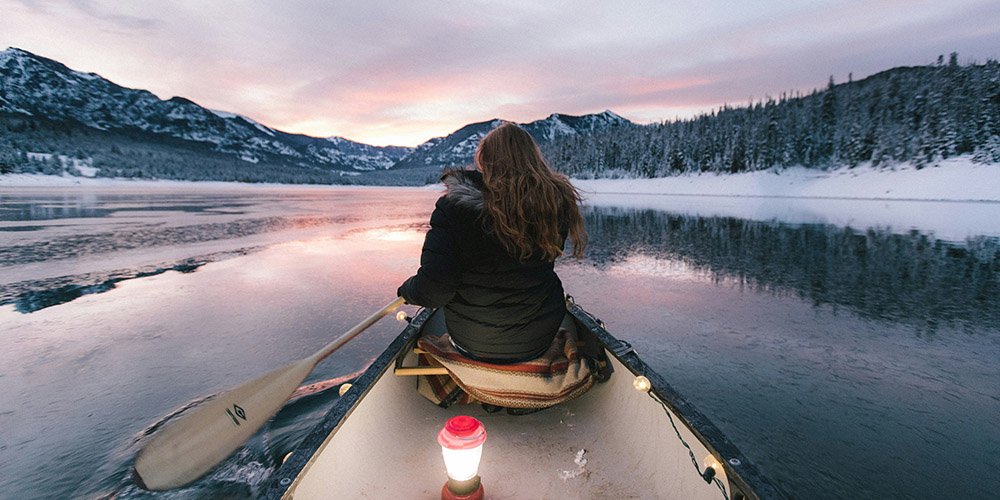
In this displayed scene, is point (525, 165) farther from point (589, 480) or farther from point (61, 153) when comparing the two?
point (61, 153)

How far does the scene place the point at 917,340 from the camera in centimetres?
595

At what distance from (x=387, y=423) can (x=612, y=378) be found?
1719 millimetres

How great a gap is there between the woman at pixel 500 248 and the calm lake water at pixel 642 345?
2.21m

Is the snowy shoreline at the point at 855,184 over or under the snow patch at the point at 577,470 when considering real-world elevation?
over

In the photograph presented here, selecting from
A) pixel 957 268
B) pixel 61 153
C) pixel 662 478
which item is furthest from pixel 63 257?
pixel 61 153

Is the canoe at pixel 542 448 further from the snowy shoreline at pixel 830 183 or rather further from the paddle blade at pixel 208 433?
the snowy shoreline at pixel 830 183

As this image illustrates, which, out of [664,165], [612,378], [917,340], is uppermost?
[664,165]

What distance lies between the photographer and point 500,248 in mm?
2666

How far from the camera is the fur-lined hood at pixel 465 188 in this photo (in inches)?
102

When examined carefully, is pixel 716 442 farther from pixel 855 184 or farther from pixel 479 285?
pixel 855 184

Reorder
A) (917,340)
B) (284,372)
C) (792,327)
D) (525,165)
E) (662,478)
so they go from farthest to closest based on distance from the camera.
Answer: (792,327), (917,340), (284,372), (525,165), (662,478)

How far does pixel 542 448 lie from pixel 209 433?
92.8 inches

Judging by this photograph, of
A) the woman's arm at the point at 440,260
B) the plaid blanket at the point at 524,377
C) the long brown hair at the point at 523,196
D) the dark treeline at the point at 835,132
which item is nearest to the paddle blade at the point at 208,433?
the plaid blanket at the point at 524,377

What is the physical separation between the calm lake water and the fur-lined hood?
9.07 ft
